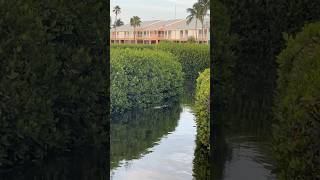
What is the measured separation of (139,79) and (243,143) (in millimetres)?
5586

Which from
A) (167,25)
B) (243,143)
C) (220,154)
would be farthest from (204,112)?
(167,25)

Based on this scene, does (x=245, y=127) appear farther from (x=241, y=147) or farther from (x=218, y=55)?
(x=218, y=55)

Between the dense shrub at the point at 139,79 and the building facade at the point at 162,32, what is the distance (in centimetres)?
887

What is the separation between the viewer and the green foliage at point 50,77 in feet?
18.7

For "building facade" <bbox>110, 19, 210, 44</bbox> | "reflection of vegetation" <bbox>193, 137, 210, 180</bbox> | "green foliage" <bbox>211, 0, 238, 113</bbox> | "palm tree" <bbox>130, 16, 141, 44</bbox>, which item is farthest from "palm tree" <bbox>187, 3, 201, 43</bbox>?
"green foliage" <bbox>211, 0, 238, 113</bbox>

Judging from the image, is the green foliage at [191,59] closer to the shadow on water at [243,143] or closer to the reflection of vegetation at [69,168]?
the shadow on water at [243,143]

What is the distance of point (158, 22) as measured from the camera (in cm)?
2497

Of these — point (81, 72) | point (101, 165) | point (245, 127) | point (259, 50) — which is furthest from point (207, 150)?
point (81, 72)

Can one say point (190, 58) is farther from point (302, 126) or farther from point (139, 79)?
point (302, 126)

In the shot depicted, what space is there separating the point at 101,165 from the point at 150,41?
17785 mm

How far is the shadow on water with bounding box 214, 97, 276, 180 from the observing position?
24.3ft

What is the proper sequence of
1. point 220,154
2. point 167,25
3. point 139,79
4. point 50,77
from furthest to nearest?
point 167,25 < point 139,79 < point 220,154 < point 50,77

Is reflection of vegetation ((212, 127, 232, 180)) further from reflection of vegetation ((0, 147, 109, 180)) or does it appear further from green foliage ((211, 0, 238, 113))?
reflection of vegetation ((0, 147, 109, 180))

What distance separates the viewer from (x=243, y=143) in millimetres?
8016
